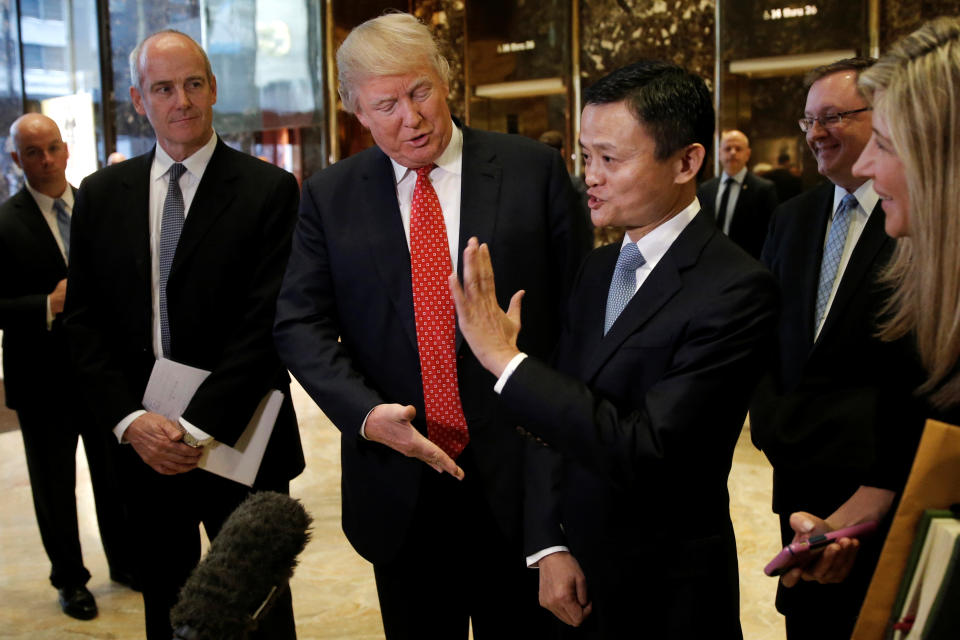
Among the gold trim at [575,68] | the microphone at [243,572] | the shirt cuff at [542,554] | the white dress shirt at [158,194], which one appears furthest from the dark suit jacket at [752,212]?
the microphone at [243,572]

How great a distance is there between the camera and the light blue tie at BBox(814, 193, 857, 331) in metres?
2.15

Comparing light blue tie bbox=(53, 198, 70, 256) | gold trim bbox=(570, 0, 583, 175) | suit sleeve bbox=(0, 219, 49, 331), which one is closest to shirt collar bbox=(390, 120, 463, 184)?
suit sleeve bbox=(0, 219, 49, 331)

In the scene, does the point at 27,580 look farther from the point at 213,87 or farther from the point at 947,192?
the point at 947,192

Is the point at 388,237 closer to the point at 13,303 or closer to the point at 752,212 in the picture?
the point at 13,303

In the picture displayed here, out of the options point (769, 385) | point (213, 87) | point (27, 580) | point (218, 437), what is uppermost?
point (213, 87)

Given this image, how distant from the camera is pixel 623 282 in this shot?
1.59 m

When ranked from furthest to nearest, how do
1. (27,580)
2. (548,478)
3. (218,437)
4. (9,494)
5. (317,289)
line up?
1. (9,494)
2. (27,580)
3. (218,437)
4. (317,289)
5. (548,478)

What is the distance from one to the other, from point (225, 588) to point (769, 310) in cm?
95

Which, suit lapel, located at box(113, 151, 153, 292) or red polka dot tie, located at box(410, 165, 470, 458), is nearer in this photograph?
red polka dot tie, located at box(410, 165, 470, 458)

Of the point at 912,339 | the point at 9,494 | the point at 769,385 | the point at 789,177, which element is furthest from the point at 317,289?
the point at 789,177

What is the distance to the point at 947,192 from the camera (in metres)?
1.19

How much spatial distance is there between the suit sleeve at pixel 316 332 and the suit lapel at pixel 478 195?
25 centimetres

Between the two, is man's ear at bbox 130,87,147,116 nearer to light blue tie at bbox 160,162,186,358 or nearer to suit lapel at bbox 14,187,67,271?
light blue tie at bbox 160,162,186,358

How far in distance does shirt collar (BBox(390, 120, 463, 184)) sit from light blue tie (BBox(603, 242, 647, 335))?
54 cm
